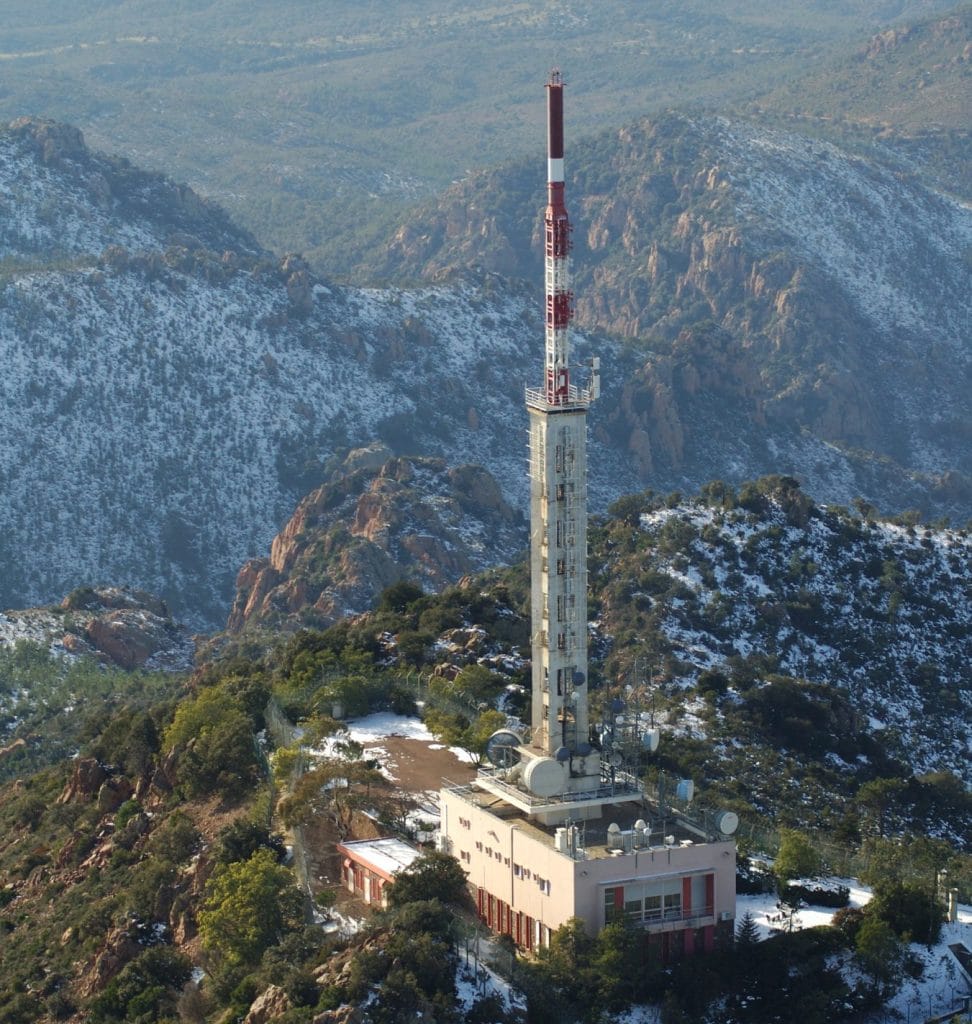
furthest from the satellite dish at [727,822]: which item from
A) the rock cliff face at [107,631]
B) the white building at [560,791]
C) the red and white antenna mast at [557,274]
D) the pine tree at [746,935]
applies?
the rock cliff face at [107,631]

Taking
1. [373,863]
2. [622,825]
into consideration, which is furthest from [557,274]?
[373,863]

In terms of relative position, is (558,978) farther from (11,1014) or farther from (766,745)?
(766,745)

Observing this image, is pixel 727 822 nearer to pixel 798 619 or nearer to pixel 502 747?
pixel 502 747

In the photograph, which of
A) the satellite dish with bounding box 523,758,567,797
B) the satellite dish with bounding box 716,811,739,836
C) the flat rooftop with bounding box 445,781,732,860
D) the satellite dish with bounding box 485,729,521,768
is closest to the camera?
the flat rooftop with bounding box 445,781,732,860

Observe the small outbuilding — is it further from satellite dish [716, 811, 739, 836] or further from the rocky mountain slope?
the rocky mountain slope

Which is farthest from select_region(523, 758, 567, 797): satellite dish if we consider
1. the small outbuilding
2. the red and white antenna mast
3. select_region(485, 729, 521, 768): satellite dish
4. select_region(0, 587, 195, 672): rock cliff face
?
select_region(0, 587, 195, 672): rock cliff face

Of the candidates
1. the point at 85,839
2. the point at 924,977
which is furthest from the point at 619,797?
the point at 85,839
